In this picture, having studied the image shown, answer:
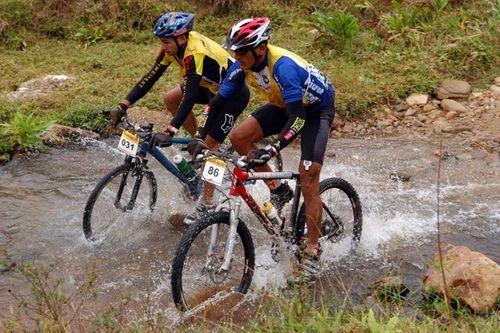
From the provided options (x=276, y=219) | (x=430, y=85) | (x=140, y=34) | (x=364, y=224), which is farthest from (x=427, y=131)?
(x=140, y=34)

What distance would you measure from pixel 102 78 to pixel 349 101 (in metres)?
4.33

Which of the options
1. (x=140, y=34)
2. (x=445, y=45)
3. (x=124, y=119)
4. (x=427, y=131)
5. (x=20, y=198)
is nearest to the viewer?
(x=124, y=119)

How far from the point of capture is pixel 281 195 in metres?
5.88

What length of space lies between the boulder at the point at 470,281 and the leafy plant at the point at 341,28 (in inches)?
257

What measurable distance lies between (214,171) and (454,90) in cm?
626

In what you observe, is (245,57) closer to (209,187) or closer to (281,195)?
(281,195)

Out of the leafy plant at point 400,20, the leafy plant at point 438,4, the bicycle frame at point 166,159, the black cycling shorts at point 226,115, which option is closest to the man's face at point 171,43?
the black cycling shorts at point 226,115

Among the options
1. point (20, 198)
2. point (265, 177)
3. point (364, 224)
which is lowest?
point (20, 198)

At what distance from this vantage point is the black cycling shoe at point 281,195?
5.86 meters

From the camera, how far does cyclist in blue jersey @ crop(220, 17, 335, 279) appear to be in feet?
16.3

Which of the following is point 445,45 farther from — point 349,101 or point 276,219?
point 276,219

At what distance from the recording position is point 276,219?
5.37m

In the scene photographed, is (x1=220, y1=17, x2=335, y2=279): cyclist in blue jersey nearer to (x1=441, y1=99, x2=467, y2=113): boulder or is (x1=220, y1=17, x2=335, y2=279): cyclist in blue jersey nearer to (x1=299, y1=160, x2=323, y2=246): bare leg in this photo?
(x1=299, y1=160, x2=323, y2=246): bare leg

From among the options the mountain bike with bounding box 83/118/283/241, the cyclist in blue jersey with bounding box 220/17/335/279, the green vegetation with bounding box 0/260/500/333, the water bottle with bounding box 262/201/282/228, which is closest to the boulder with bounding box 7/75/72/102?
the mountain bike with bounding box 83/118/283/241
